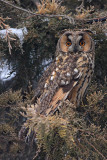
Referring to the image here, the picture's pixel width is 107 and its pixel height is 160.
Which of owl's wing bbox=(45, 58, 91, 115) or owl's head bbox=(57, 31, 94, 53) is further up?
owl's head bbox=(57, 31, 94, 53)

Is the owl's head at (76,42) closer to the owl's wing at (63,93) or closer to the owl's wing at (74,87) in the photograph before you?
the owl's wing at (74,87)

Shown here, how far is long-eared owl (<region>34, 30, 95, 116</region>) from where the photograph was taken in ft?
5.38

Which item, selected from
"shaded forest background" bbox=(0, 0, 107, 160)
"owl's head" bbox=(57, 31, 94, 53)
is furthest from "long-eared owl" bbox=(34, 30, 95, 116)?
"shaded forest background" bbox=(0, 0, 107, 160)

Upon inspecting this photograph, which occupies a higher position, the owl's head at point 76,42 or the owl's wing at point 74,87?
the owl's head at point 76,42

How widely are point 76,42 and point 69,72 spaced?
0.90ft

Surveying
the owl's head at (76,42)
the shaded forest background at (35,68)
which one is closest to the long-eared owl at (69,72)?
the owl's head at (76,42)

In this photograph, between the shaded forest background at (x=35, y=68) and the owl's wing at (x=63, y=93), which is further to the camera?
the shaded forest background at (x=35, y=68)

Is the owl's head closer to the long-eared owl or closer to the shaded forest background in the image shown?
the long-eared owl

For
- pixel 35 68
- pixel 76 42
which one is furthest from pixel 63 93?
pixel 35 68

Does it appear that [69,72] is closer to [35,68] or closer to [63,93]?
[63,93]

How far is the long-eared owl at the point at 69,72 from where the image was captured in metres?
1.64

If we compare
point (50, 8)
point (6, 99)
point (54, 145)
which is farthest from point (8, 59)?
point (54, 145)

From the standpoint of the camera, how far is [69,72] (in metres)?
1.69

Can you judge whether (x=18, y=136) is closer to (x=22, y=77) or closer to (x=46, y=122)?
(x=22, y=77)
